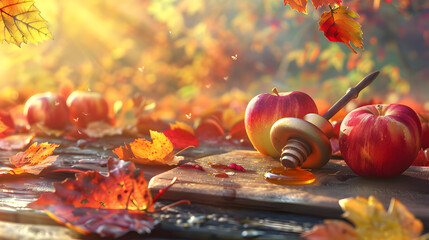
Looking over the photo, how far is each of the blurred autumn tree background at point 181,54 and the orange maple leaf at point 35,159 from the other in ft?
14.4

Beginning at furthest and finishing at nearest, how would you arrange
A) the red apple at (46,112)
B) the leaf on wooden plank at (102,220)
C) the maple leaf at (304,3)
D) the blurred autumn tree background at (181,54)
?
the blurred autumn tree background at (181,54) < the red apple at (46,112) < the maple leaf at (304,3) < the leaf on wooden plank at (102,220)

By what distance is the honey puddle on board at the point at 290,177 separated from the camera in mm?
1231

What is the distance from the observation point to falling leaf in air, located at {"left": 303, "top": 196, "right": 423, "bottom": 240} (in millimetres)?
761

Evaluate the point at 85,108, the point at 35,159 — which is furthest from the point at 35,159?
the point at 85,108

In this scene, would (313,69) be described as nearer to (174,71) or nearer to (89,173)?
(174,71)

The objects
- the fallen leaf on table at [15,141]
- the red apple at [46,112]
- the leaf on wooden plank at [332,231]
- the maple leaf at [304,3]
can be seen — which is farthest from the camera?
the red apple at [46,112]

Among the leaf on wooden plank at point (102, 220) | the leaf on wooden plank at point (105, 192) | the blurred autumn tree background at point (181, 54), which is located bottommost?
the leaf on wooden plank at point (102, 220)

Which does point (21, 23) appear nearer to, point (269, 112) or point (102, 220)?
point (102, 220)

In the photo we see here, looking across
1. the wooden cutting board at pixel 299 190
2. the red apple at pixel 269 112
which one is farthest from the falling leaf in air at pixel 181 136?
the wooden cutting board at pixel 299 190

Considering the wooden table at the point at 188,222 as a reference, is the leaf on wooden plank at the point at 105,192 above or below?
above

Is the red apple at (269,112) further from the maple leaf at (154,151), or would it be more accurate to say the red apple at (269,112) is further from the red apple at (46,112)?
the red apple at (46,112)

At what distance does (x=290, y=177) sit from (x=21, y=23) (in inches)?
36.8

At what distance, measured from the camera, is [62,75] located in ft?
21.9

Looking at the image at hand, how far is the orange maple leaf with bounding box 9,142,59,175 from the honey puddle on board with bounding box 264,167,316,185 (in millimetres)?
700
